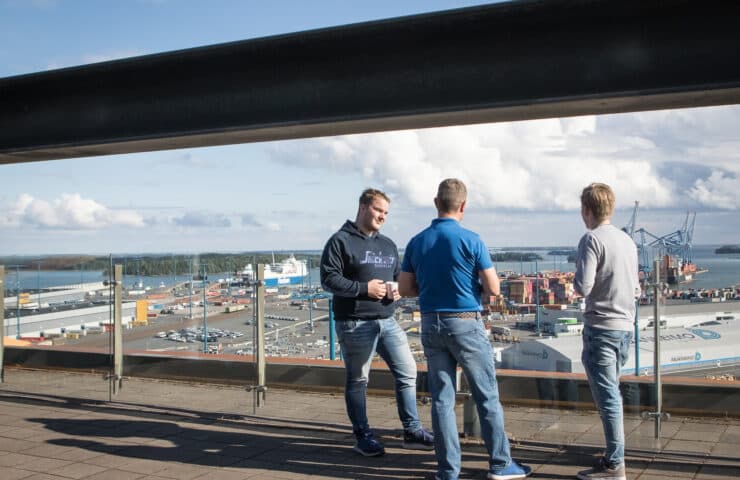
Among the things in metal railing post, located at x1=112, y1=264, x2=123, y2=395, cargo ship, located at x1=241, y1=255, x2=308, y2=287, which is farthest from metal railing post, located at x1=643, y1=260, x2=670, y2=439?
metal railing post, located at x1=112, y1=264, x2=123, y2=395

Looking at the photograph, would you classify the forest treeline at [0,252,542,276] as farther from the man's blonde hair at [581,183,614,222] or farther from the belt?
the man's blonde hair at [581,183,614,222]

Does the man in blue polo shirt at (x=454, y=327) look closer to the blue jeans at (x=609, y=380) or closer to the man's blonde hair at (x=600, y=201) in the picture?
the blue jeans at (x=609, y=380)

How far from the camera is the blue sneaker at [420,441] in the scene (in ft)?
18.7

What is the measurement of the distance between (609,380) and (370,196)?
2004 mm

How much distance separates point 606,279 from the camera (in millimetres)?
4793

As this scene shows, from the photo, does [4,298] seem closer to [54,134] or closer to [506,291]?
[54,134]

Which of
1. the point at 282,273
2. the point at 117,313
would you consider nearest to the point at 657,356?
the point at 282,273

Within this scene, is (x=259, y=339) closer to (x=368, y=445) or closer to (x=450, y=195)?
(x=368, y=445)

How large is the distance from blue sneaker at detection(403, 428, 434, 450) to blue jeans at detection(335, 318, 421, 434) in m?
0.04

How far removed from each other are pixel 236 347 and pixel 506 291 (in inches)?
120

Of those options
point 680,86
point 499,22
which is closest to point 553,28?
point 499,22

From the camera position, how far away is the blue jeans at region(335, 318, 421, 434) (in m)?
5.59

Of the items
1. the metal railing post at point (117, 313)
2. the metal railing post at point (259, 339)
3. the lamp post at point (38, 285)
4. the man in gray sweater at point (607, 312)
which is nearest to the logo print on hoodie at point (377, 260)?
the man in gray sweater at point (607, 312)

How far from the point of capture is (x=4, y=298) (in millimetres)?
9141
